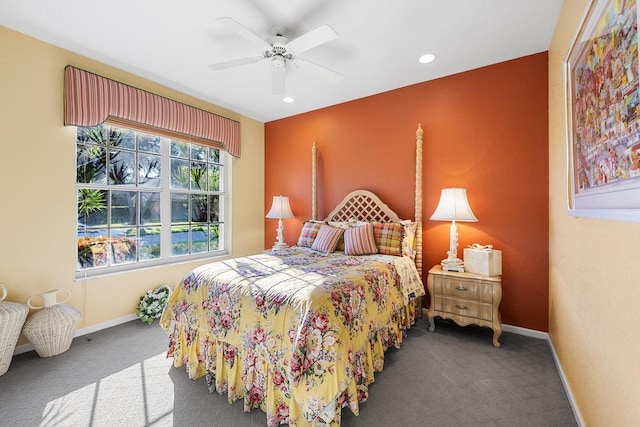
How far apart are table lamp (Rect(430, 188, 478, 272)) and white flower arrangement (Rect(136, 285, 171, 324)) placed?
3.05m

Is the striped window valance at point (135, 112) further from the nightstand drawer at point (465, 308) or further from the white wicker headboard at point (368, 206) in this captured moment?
the nightstand drawer at point (465, 308)

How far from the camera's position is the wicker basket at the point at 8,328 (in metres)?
2.08

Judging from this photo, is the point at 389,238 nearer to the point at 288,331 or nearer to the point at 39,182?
the point at 288,331

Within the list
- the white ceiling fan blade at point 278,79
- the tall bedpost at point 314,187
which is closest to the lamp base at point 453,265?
the tall bedpost at point 314,187

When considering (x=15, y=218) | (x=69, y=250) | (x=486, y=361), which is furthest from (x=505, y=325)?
(x=15, y=218)

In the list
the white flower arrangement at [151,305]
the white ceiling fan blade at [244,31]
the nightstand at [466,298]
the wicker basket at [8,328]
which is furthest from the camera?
the white flower arrangement at [151,305]

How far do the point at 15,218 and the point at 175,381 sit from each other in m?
1.98

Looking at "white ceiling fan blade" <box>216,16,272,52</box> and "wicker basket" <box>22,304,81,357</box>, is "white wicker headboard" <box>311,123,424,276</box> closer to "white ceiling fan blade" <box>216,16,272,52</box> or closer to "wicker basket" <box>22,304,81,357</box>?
"white ceiling fan blade" <box>216,16,272,52</box>

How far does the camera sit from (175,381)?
2055 millimetres

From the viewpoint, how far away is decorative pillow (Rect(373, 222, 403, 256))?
9.90ft

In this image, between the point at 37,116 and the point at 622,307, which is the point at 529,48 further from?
the point at 37,116

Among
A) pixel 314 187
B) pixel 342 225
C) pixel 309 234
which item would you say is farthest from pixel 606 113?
pixel 314 187

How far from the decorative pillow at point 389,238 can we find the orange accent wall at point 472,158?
18.7 inches

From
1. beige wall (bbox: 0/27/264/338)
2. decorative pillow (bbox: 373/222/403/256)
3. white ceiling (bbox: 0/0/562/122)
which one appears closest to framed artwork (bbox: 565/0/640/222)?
white ceiling (bbox: 0/0/562/122)
